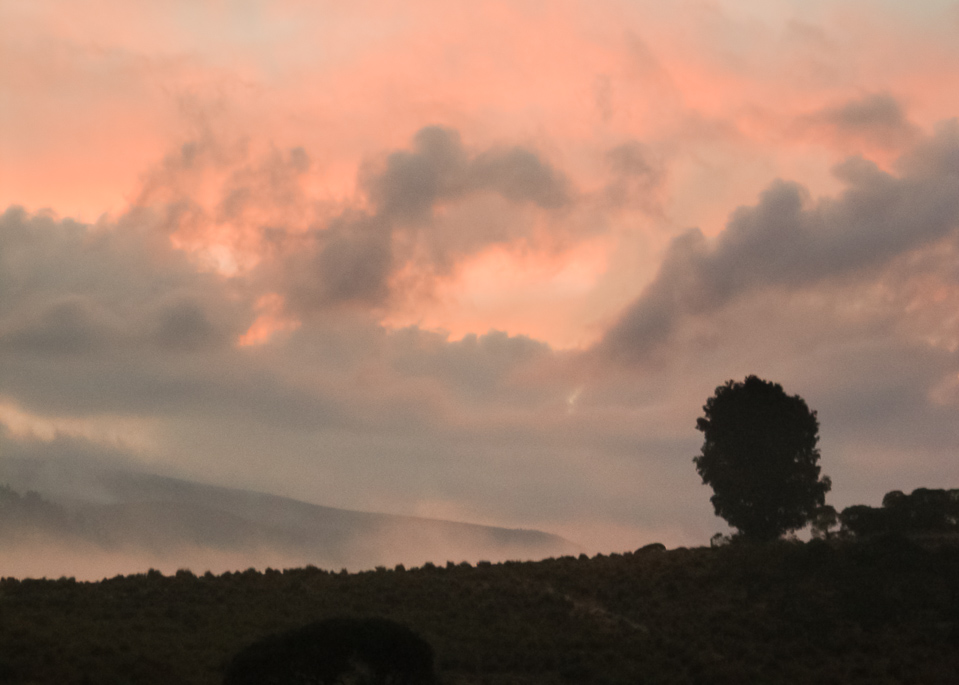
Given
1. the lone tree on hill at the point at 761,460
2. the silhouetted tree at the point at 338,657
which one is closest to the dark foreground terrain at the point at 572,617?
the silhouetted tree at the point at 338,657

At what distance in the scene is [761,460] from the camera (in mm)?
60562

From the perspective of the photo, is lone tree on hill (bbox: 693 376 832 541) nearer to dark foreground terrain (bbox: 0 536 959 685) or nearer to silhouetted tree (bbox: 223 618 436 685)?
dark foreground terrain (bbox: 0 536 959 685)

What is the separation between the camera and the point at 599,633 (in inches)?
1518

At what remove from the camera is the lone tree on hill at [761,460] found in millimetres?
59375

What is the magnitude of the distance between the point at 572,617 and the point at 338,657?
1850 centimetres

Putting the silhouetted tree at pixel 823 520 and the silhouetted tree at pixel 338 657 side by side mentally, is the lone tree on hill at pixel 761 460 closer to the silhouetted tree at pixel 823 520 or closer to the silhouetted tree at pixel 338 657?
the silhouetted tree at pixel 823 520

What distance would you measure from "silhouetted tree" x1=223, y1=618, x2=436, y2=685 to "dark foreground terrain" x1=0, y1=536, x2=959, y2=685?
4.23 m

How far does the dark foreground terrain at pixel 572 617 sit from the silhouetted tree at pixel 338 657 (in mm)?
4227

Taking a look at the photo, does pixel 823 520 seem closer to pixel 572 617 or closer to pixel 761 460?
pixel 761 460

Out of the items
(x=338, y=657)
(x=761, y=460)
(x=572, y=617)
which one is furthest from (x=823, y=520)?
(x=338, y=657)

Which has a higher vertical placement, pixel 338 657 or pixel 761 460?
pixel 761 460

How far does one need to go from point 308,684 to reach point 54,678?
902cm

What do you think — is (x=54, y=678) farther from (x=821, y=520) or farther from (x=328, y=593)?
(x=821, y=520)

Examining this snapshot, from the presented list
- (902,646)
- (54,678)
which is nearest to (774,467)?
(902,646)
